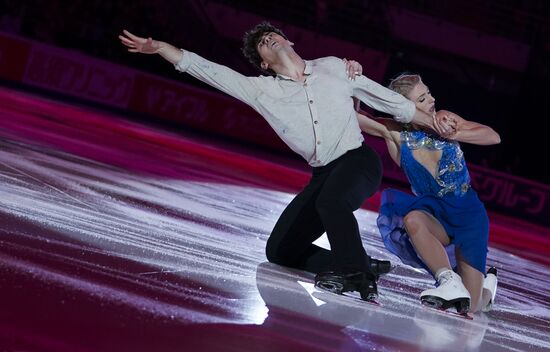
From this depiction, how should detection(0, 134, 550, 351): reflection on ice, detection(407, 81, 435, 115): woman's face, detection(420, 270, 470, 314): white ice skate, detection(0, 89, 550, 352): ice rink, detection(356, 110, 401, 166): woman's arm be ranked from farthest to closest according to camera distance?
detection(356, 110, 401, 166): woman's arm
detection(407, 81, 435, 115): woman's face
detection(420, 270, 470, 314): white ice skate
detection(0, 134, 550, 351): reflection on ice
detection(0, 89, 550, 352): ice rink

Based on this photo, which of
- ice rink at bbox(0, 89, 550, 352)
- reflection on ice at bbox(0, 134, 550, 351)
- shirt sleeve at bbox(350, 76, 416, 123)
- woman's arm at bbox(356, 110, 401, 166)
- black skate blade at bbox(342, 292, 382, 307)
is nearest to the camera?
ice rink at bbox(0, 89, 550, 352)

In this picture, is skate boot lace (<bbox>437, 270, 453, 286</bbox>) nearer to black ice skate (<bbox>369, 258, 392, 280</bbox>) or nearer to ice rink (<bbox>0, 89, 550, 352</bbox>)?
ice rink (<bbox>0, 89, 550, 352</bbox>)

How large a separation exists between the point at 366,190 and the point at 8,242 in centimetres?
193

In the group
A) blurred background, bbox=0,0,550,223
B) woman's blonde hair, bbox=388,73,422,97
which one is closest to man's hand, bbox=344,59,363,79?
woman's blonde hair, bbox=388,73,422,97

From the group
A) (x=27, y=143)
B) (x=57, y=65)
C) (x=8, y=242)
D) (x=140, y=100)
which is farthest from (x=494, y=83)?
(x=8, y=242)

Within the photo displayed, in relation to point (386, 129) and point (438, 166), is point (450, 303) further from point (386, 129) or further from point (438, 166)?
point (386, 129)

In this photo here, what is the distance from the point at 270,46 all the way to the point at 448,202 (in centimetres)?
126

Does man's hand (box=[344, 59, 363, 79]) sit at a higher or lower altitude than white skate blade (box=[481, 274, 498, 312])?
higher

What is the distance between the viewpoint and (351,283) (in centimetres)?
449

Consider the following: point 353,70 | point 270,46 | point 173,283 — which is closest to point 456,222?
point 353,70

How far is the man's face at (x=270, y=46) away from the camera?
16.5ft

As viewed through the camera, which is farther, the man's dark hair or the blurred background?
the blurred background

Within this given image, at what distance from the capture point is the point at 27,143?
8.52m

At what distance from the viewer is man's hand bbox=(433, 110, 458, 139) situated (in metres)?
4.73
